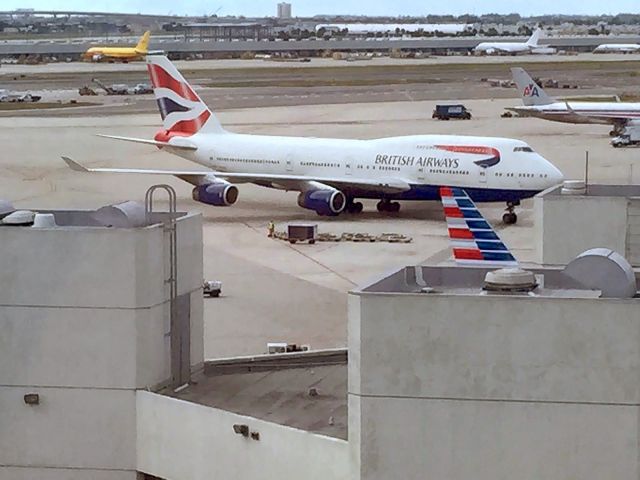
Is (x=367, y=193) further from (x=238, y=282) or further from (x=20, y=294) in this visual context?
(x=20, y=294)

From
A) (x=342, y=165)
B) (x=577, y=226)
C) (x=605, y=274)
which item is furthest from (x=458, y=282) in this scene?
(x=342, y=165)

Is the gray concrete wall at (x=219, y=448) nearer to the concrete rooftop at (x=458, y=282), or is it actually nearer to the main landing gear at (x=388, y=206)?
the concrete rooftop at (x=458, y=282)

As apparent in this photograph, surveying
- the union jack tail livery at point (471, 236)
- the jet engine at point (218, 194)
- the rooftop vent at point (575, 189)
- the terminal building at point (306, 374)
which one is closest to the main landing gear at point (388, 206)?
the jet engine at point (218, 194)

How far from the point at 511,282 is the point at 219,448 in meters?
4.51

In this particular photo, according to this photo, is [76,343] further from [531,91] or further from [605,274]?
[531,91]

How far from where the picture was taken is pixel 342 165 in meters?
59.9

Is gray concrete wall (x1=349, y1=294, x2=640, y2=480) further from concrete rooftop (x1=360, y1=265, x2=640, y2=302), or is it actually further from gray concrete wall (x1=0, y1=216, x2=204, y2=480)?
gray concrete wall (x1=0, y1=216, x2=204, y2=480)

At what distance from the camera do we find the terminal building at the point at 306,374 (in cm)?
1483

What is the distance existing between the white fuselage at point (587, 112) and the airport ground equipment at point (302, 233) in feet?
149

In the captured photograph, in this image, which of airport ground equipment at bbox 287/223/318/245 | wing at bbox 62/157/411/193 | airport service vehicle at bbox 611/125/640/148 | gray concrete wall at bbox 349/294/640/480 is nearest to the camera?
gray concrete wall at bbox 349/294/640/480

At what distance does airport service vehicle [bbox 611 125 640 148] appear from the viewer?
298 feet

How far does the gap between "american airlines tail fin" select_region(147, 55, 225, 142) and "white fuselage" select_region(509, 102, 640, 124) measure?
123 feet

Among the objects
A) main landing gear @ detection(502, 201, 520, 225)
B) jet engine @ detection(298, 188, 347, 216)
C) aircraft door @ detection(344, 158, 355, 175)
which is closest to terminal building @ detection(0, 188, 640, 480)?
main landing gear @ detection(502, 201, 520, 225)

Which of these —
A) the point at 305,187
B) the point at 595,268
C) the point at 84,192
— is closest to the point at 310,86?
the point at 84,192
